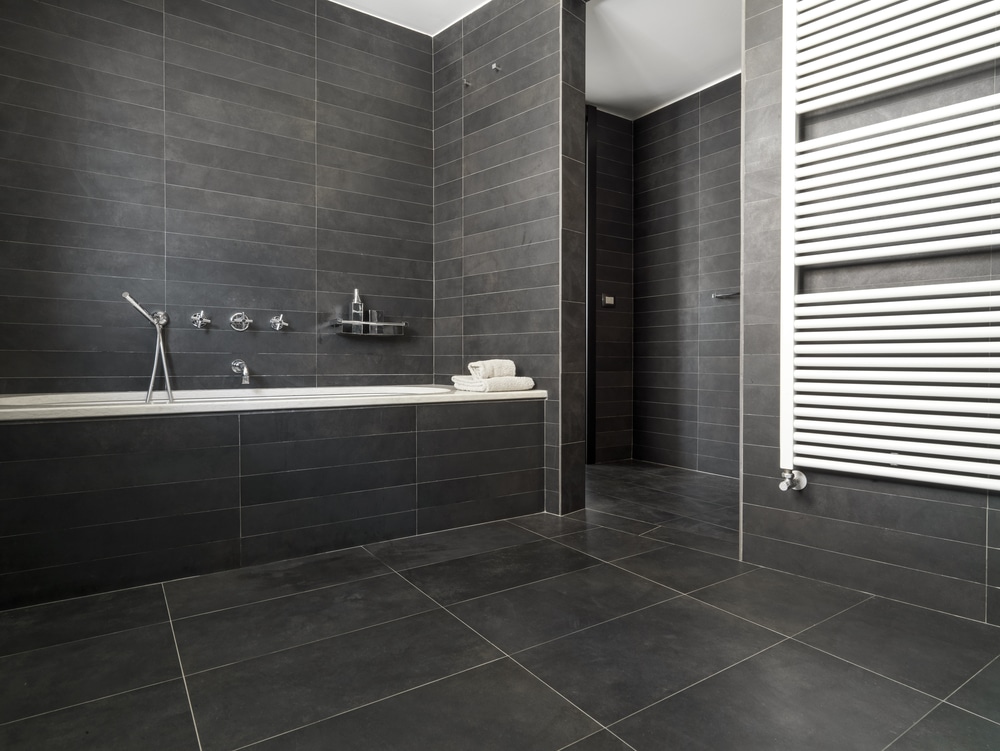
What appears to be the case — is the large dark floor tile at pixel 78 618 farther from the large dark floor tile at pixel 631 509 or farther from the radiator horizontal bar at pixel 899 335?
the radiator horizontal bar at pixel 899 335

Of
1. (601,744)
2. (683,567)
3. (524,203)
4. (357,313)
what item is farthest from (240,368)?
(601,744)

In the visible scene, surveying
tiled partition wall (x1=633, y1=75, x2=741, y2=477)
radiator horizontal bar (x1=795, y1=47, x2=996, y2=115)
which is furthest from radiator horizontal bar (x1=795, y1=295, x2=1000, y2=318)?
tiled partition wall (x1=633, y1=75, x2=741, y2=477)

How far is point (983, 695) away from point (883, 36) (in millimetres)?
1907

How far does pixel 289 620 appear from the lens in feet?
5.75

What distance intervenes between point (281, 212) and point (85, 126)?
3.06 feet

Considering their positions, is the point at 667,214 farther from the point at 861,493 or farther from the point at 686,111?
the point at 861,493

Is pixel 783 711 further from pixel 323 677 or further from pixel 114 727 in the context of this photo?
pixel 114 727

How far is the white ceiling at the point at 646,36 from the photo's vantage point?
10.9ft

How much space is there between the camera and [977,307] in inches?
67.6

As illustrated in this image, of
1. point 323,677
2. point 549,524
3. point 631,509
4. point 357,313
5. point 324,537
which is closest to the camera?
point 323,677

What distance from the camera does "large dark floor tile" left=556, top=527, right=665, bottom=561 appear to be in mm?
2361

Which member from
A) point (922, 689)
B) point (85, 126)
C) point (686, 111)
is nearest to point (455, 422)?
point (922, 689)

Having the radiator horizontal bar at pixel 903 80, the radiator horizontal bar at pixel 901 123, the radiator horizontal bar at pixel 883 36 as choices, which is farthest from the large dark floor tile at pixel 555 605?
the radiator horizontal bar at pixel 883 36

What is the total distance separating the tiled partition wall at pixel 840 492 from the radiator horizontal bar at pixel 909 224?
109 millimetres
